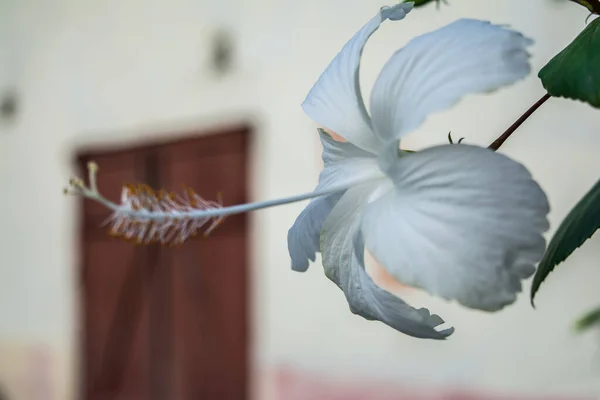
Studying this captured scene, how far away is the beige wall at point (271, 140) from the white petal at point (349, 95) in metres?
0.79

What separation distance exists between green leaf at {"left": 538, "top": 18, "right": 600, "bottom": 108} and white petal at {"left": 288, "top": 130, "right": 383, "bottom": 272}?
0.21 feet

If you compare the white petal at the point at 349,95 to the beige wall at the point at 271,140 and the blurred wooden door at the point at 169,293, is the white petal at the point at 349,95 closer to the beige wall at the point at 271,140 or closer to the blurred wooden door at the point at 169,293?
the beige wall at the point at 271,140

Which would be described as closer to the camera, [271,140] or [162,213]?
[162,213]

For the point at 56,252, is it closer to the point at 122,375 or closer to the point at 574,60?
the point at 122,375

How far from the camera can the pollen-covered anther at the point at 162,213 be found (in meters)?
0.34

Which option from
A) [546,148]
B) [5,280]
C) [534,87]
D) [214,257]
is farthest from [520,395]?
[5,280]

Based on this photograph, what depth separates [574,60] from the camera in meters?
0.23

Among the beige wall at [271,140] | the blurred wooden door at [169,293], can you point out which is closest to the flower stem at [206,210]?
the beige wall at [271,140]

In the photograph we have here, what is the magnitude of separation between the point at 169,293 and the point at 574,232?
199 cm

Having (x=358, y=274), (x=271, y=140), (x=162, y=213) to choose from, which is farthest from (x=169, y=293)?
(x=358, y=274)

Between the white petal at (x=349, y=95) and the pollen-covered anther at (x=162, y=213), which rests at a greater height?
the white petal at (x=349, y=95)

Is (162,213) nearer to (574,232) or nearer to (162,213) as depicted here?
(162,213)

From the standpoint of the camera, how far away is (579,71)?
224 mm

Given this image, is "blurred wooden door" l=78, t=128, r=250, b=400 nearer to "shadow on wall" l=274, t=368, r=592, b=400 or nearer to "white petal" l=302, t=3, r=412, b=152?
"shadow on wall" l=274, t=368, r=592, b=400
